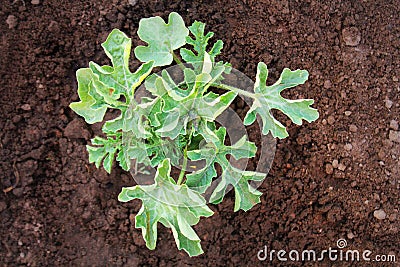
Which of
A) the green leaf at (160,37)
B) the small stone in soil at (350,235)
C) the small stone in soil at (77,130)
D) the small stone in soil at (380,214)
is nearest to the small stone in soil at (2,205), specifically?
the small stone in soil at (77,130)

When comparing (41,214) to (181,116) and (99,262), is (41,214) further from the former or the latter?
(181,116)

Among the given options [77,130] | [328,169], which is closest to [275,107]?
Result: [328,169]

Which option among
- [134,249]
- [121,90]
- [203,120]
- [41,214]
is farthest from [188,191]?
[41,214]

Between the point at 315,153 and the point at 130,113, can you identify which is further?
the point at 315,153

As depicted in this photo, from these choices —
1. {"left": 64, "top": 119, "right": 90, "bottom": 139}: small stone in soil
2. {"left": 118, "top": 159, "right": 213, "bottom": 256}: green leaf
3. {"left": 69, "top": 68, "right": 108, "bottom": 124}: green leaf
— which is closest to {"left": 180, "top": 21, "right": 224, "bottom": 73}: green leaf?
{"left": 69, "top": 68, "right": 108, "bottom": 124}: green leaf

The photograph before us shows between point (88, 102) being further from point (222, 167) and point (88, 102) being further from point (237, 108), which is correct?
point (237, 108)

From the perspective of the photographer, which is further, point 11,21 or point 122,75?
point 11,21
